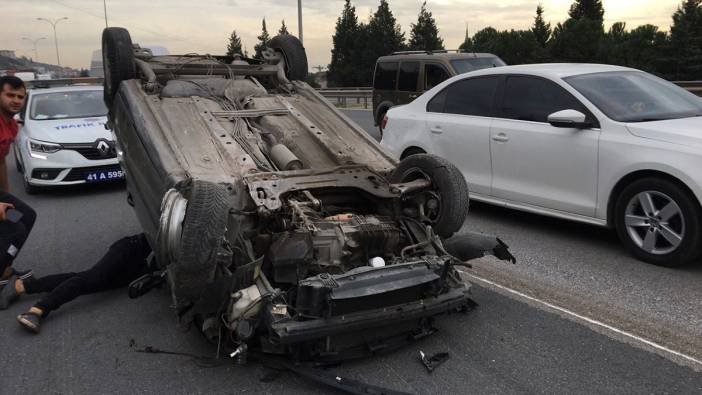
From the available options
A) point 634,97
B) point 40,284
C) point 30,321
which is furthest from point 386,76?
point 30,321

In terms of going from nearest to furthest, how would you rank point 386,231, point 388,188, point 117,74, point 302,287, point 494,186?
point 302,287
point 386,231
point 388,188
point 117,74
point 494,186

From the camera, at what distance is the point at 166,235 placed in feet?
11.0

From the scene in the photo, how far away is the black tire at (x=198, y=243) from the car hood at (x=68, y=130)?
250 inches

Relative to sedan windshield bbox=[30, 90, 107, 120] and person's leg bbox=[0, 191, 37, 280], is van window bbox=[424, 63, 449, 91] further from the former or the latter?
person's leg bbox=[0, 191, 37, 280]

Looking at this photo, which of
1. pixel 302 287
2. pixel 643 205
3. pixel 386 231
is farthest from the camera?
pixel 643 205

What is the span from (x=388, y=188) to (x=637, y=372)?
203cm

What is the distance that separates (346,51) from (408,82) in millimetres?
43036

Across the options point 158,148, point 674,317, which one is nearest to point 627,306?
point 674,317

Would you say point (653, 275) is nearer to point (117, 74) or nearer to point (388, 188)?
point (388, 188)

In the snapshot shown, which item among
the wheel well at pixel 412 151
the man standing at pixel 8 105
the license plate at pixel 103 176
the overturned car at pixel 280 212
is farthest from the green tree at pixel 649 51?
the man standing at pixel 8 105

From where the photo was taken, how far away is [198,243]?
3203 millimetres

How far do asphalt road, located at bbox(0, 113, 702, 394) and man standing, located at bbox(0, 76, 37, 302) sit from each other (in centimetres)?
38

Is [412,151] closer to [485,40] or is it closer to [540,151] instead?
[540,151]

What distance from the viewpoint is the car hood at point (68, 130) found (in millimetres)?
8836
